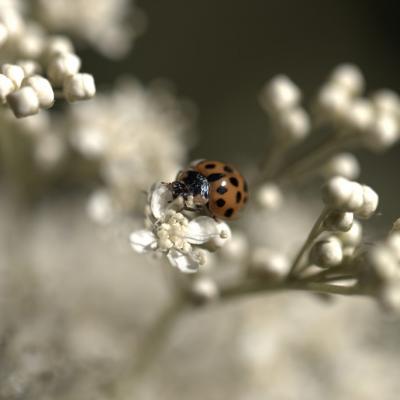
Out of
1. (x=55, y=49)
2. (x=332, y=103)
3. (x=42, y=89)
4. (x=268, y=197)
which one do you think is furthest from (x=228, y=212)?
(x=332, y=103)

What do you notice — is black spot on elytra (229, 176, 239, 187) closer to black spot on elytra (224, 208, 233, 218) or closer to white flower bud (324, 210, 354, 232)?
black spot on elytra (224, 208, 233, 218)

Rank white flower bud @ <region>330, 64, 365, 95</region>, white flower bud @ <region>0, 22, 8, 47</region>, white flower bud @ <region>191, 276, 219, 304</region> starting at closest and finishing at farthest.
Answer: white flower bud @ <region>0, 22, 8, 47</region>
white flower bud @ <region>191, 276, 219, 304</region>
white flower bud @ <region>330, 64, 365, 95</region>

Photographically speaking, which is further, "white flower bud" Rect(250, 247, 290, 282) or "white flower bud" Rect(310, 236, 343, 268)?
"white flower bud" Rect(250, 247, 290, 282)

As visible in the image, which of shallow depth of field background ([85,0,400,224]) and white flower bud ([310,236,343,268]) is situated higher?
white flower bud ([310,236,343,268])

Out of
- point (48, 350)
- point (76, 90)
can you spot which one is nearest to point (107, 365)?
point (48, 350)

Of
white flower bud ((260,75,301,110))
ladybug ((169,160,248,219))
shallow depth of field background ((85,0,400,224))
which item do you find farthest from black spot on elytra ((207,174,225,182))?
shallow depth of field background ((85,0,400,224))

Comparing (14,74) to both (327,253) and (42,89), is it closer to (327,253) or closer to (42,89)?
(42,89)

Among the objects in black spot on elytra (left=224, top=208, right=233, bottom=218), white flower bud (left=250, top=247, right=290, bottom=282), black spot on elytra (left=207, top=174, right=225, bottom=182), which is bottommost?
white flower bud (left=250, top=247, right=290, bottom=282)

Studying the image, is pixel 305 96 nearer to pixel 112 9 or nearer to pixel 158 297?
pixel 112 9
